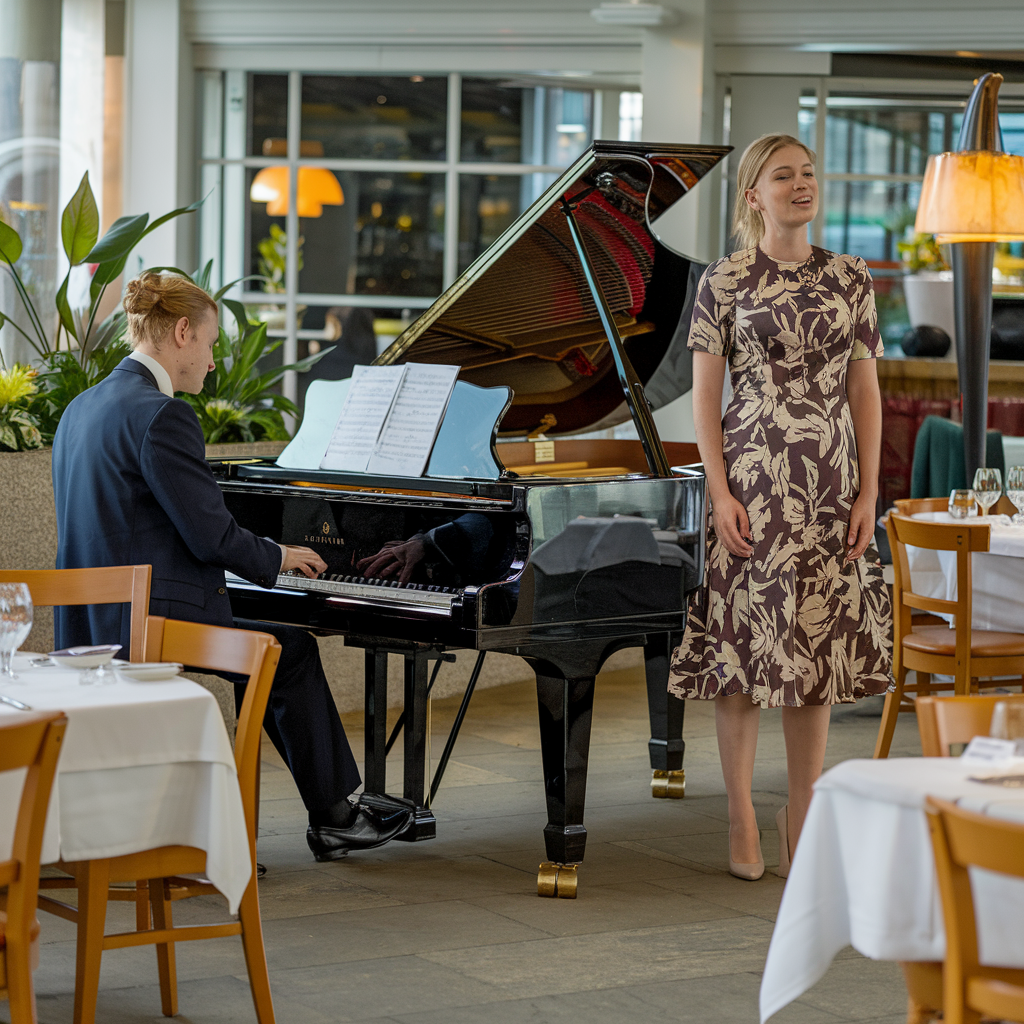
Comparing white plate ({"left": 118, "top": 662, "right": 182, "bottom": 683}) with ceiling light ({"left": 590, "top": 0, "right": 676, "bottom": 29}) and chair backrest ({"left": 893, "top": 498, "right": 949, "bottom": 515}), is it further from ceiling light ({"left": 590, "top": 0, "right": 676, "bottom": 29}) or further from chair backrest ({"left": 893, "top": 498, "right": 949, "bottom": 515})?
ceiling light ({"left": 590, "top": 0, "right": 676, "bottom": 29})

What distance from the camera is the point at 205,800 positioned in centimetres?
250

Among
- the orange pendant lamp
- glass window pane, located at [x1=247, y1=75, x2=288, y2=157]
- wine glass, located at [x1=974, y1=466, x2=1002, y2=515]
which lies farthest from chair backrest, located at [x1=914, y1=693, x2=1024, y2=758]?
glass window pane, located at [x1=247, y1=75, x2=288, y2=157]

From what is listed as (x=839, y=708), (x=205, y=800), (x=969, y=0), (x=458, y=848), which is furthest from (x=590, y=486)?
(x=969, y=0)

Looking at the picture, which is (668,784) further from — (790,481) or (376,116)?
(376,116)

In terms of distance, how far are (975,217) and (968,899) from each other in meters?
4.16

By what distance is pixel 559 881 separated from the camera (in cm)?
369

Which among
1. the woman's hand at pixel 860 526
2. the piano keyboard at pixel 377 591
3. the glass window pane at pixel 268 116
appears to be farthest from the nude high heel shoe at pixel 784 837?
the glass window pane at pixel 268 116

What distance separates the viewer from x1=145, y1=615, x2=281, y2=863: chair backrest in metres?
2.65

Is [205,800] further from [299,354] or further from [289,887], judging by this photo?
[299,354]

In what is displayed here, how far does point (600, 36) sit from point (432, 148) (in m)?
0.99

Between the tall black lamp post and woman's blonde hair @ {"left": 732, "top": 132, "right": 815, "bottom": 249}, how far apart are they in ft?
6.50

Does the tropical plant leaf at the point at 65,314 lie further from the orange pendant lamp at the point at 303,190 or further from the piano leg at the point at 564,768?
the orange pendant lamp at the point at 303,190

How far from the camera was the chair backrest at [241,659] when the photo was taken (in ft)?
8.71

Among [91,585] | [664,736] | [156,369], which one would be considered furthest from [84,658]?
[664,736]
